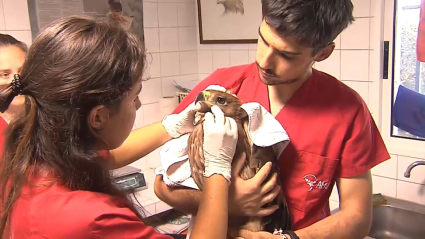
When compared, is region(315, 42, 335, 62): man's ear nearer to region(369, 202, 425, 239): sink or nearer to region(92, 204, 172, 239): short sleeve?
region(92, 204, 172, 239): short sleeve

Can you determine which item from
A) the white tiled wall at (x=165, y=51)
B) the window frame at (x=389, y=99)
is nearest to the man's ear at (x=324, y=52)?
the window frame at (x=389, y=99)

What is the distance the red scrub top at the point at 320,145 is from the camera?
118cm

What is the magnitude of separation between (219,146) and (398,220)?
1.44m

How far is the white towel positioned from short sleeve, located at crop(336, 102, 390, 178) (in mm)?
189

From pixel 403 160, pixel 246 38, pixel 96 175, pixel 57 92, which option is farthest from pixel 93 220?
pixel 246 38

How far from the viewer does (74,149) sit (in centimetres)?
91

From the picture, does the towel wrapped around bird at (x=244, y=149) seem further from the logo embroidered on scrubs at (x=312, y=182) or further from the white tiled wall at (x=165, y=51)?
the white tiled wall at (x=165, y=51)

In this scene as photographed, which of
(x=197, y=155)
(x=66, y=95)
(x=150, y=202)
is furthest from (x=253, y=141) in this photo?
(x=150, y=202)

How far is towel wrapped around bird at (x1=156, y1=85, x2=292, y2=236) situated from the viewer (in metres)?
1.09

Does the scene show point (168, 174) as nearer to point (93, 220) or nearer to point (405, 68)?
point (93, 220)

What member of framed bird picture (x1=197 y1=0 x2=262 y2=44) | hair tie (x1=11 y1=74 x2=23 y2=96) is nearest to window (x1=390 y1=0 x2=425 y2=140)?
framed bird picture (x1=197 y1=0 x2=262 y2=44)

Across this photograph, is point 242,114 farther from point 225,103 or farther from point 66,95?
point 66,95

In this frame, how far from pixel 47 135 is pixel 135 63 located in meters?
0.25

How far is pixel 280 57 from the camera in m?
1.16
